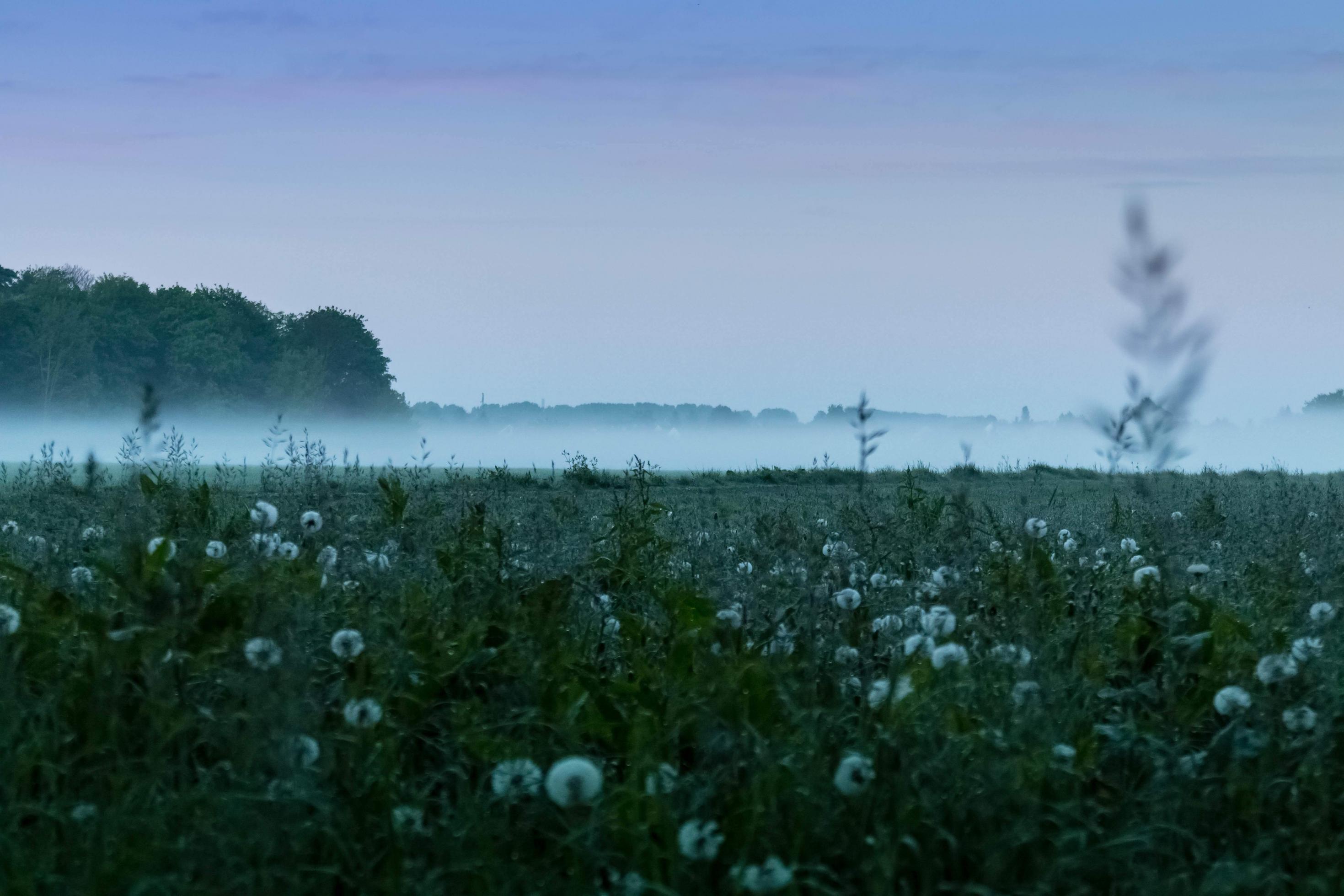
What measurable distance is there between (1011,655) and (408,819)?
1663 mm

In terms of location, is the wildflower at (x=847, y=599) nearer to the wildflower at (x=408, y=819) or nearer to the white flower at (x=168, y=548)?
the wildflower at (x=408, y=819)

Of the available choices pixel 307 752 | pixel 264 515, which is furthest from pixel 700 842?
pixel 264 515

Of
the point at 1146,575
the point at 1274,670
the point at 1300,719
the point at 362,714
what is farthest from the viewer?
the point at 1146,575

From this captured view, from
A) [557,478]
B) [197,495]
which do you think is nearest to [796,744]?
[197,495]

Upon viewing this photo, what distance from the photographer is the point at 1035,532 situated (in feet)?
15.9

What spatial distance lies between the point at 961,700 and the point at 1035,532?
5.18 ft

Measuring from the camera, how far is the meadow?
237cm

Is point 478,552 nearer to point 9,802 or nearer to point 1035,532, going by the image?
point 1035,532

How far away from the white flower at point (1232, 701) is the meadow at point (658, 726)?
2cm

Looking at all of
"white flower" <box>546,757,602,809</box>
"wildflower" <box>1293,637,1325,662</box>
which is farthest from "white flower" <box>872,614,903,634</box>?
"white flower" <box>546,757,602,809</box>

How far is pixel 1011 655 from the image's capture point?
11.1 ft

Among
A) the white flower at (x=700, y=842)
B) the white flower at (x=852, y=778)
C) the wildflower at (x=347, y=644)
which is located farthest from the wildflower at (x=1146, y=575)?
the wildflower at (x=347, y=644)

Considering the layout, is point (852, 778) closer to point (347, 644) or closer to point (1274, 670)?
point (1274, 670)

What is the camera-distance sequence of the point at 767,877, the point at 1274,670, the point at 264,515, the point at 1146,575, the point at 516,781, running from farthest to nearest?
1. the point at 264,515
2. the point at 1146,575
3. the point at 1274,670
4. the point at 516,781
5. the point at 767,877
